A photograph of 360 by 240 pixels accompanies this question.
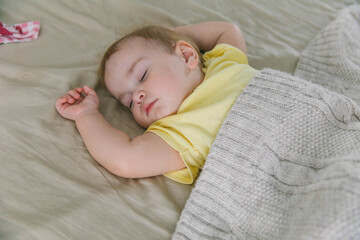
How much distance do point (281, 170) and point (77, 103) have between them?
0.58m

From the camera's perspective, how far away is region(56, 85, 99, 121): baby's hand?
97 cm

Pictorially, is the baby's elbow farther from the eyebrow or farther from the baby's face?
the eyebrow

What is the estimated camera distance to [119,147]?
910 mm

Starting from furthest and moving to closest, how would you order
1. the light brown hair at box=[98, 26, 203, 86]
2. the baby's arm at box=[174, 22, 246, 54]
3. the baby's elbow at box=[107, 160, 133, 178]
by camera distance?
the baby's arm at box=[174, 22, 246, 54]
the light brown hair at box=[98, 26, 203, 86]
the baby's elbow at box=[107, 160, 133, 178]

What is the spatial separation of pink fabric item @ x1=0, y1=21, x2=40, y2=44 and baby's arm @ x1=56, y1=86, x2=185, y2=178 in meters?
0.32

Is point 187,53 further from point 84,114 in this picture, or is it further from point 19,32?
point 19,32

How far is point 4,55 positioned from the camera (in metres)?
1.09

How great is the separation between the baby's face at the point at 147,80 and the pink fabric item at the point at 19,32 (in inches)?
11.6

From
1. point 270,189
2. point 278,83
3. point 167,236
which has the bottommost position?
point 167,236

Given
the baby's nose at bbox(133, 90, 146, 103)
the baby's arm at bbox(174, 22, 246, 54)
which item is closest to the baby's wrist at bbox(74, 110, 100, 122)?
the baby's nose at bbox(133, 90, 146, 103)

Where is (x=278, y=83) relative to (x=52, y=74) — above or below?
above

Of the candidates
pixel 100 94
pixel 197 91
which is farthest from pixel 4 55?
pixel 197 91

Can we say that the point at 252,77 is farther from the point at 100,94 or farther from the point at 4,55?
the point at 4,55

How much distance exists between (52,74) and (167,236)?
23.2 inches
